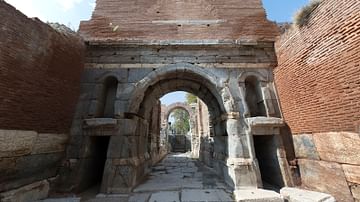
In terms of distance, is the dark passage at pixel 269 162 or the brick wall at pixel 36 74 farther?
the dark passage at pixel 269 162

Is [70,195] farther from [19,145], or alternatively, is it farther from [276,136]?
[276,136]

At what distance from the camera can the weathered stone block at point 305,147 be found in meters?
3.83

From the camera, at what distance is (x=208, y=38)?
553 cm

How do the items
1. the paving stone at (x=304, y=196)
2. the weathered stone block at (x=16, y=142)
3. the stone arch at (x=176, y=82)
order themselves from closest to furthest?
the paving stone at (x=304, y=196), the weathered stone block at (x=16, y=142), the stone arch at (x=176, y=82)

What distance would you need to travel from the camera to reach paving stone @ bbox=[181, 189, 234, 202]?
351 cm

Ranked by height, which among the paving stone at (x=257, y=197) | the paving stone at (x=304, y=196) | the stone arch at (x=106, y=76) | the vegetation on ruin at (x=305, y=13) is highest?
the vegetation on ruin at (x=305, y=13)

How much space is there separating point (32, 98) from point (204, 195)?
13.9 feet

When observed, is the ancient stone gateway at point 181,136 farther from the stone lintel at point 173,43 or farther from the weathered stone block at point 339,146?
the weathered stone block at point 339,146

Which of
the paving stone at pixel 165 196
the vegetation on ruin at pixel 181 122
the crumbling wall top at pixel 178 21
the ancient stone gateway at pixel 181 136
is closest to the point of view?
the paving stone at pixel 165 196

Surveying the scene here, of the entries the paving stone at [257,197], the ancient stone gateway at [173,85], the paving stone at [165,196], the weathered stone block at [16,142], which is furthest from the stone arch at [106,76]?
the paving stone at [257,197]

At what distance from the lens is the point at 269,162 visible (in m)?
4.72

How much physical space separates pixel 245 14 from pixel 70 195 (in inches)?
282

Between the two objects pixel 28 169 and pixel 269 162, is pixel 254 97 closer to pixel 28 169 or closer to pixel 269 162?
pixel 269 162

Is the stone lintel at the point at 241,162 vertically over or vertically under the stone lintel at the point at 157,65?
under
